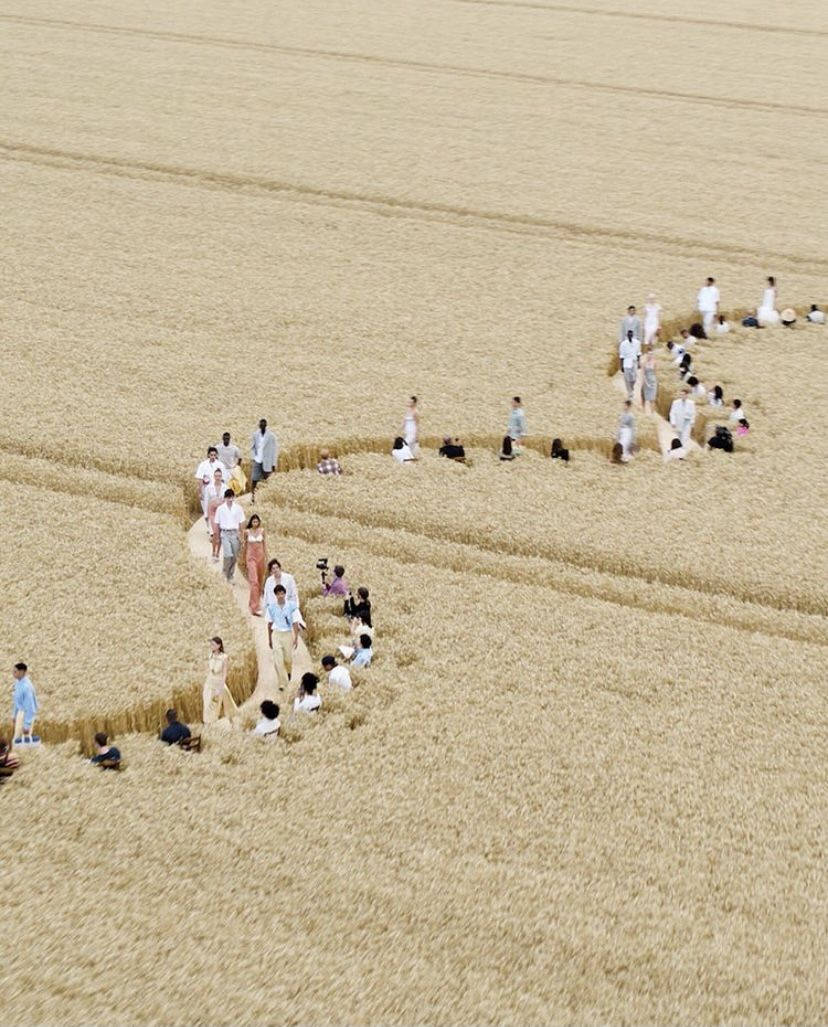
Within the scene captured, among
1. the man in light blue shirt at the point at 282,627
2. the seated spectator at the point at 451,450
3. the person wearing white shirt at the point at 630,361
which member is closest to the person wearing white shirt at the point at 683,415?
the person wearing white shirt at the point at 630,361

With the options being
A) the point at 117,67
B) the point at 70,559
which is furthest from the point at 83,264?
the point at 117,67

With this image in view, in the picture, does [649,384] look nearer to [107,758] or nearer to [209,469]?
[209,469]

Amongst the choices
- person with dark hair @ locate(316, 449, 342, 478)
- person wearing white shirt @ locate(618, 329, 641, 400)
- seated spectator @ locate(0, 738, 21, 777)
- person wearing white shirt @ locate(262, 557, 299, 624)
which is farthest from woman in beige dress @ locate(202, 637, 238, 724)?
person wearing white shirt @ locate(618, 329, 641, 400)

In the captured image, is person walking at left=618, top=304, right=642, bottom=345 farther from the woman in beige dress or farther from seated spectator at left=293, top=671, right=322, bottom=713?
the woman in beige dress

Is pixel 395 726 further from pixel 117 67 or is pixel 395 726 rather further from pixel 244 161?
pixel 117 67

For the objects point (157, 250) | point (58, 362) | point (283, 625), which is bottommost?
point (283, 625)

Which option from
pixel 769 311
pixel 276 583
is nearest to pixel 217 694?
pixel 276 583
